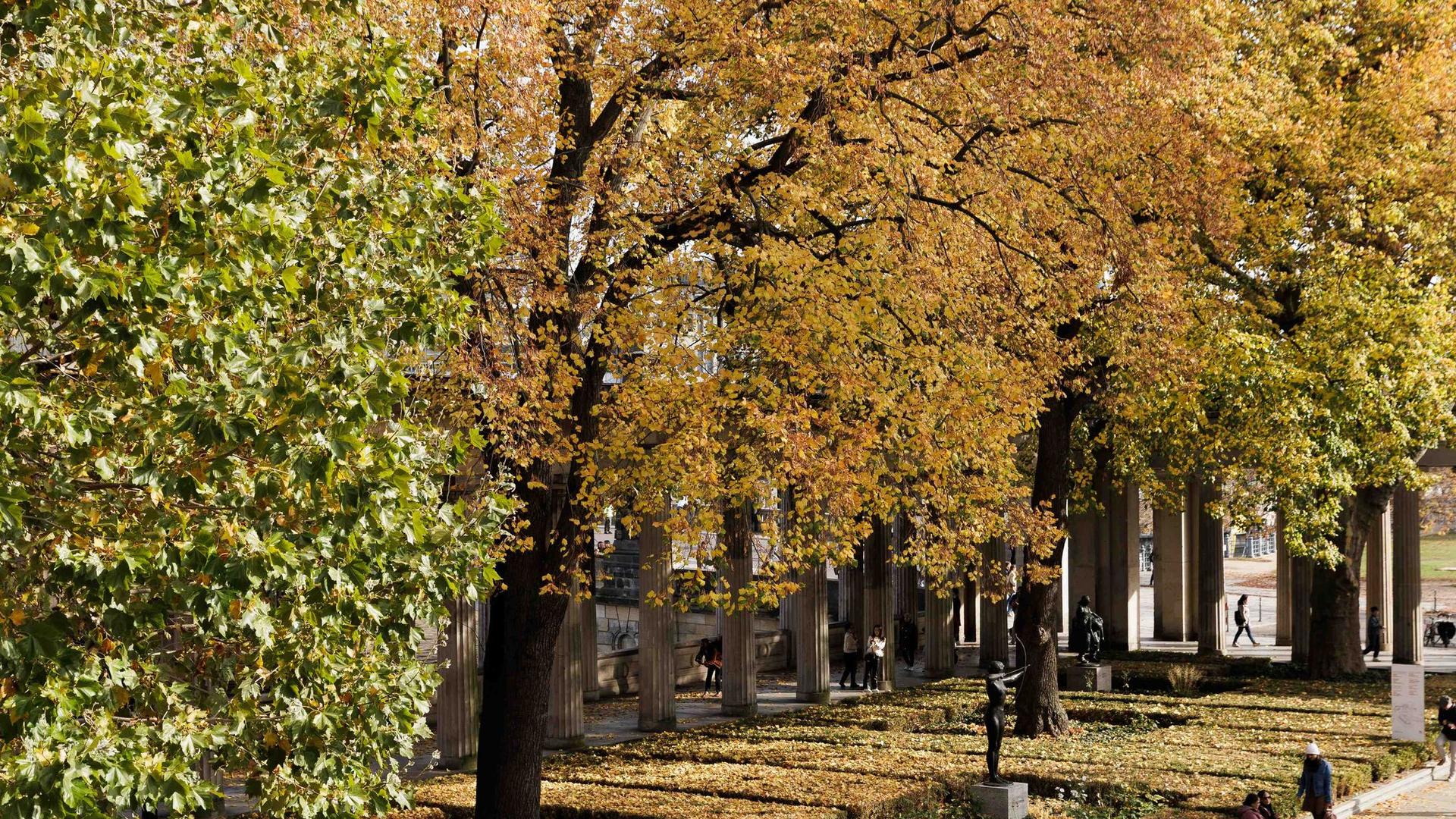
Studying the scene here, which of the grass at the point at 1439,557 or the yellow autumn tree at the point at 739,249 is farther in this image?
the grass at the point at 1439,557

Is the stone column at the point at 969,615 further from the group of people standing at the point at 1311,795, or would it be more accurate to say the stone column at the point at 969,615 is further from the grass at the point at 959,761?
the group of people standing at the point at 1311,795

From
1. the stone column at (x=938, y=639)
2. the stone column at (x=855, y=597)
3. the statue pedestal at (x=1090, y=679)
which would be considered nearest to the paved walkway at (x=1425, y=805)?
the statue pedestal at (x=1090, y=679)

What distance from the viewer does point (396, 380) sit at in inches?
315

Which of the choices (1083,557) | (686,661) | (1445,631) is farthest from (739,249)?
(1445,631)

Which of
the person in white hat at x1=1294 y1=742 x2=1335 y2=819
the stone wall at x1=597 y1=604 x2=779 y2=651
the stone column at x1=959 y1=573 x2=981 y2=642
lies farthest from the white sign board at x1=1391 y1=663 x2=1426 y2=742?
the stone column at x1=959 y1=573 x2=981 y2=642

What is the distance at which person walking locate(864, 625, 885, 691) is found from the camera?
34.6m

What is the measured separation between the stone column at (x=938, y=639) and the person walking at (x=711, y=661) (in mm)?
5680

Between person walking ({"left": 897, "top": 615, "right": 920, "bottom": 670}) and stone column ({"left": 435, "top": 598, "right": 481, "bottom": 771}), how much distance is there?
2128cm

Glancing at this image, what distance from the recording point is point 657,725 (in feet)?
91.4

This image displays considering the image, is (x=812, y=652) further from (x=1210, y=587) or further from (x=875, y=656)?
(x=1210, y=587)

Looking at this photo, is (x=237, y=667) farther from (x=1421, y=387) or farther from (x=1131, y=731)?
(x=1421, y=387)

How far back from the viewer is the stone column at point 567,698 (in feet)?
82.1

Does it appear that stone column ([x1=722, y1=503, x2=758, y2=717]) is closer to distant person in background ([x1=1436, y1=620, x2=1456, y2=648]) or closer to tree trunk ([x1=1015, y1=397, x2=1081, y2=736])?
tree trunk ([x1=1015, y1=397, x2=1081, y2=736])

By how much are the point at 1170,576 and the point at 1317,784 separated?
3028 cm
